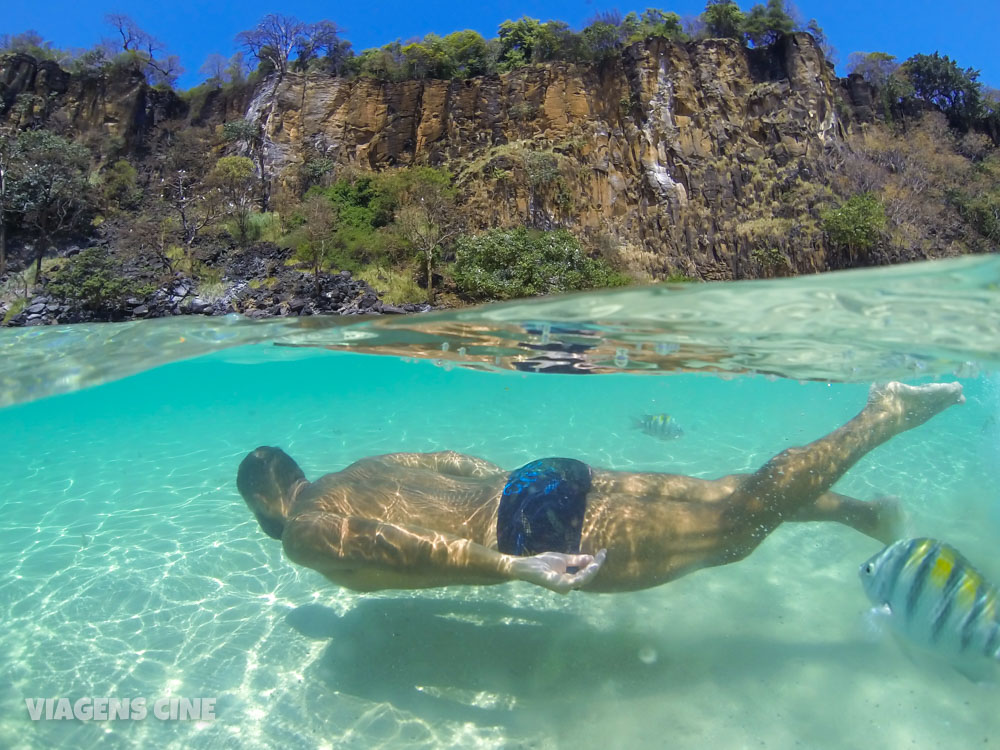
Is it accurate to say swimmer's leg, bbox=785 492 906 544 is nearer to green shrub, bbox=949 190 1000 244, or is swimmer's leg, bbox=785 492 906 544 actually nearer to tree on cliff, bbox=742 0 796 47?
green shrub, bbox=949 190 1000 244

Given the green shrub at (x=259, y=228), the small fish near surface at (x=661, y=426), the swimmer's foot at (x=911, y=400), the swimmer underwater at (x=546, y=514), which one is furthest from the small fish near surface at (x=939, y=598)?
the green shrub at (x=259, y=228)

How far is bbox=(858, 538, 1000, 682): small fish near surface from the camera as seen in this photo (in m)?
3.76

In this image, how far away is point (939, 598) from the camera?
382 cm

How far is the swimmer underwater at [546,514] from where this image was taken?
16.1 feet

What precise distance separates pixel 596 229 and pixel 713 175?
278 inches

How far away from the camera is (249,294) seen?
90.2 feet

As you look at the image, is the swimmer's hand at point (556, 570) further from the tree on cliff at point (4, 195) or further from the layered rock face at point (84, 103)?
the layered rock face at point (84, 103)

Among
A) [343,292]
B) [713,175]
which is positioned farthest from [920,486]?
[713,175]

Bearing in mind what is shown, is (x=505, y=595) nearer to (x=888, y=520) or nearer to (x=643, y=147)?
(x=888, y=520)

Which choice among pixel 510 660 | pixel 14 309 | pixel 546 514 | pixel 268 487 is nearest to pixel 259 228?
pixel 14 309

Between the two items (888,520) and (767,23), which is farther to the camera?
(767,23)

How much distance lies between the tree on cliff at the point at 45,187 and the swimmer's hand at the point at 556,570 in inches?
1487

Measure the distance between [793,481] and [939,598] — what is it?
1877 mm

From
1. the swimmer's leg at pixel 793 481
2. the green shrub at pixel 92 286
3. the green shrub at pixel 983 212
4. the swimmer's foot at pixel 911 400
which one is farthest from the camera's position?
the green shrub at pixel 983 212
